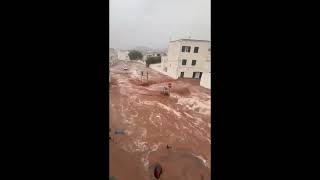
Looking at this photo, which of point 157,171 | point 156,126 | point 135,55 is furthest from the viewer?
point 135,55

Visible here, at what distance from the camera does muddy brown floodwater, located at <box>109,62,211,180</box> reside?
254 cm

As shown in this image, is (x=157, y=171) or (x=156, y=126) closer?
(x=157, y=171)

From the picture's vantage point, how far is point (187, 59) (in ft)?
9.41

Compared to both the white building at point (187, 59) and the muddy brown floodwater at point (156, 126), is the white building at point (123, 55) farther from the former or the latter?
the white building at point (187, 59)

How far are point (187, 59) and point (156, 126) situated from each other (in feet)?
3.00

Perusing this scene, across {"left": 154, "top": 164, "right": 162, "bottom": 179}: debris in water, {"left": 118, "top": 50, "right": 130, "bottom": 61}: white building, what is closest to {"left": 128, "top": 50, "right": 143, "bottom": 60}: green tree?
{"left": 118, "top": 50, "right": 130, "bottom": 61}: white building

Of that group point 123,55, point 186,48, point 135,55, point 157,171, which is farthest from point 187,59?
point 157,171

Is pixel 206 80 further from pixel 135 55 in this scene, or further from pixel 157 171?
pixel 157 171

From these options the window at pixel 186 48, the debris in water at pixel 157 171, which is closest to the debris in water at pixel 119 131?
the debris in water at pixel 157 171

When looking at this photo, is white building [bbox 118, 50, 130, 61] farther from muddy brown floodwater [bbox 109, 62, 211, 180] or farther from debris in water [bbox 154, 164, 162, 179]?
debris in water [bbox 154, 164, 162, 179]
